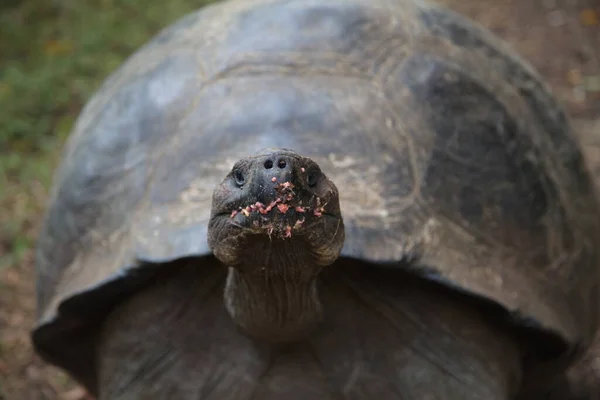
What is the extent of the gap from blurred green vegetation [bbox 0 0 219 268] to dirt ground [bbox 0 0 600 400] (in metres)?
0.29

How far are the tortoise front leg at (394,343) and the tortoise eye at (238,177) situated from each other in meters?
0.64

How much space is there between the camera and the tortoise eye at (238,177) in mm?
1587

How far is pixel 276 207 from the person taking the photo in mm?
1514

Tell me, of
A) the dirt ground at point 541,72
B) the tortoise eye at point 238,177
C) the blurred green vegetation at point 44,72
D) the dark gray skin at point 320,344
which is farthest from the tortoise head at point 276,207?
the blurred green vegetation at point 44,72

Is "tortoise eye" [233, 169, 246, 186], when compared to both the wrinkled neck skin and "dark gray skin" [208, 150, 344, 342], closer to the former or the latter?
"dark gray skin" [208, 150, 344, 342]

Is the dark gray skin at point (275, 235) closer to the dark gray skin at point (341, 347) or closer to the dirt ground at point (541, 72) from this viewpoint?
the dark gray skin at point (341, 347)

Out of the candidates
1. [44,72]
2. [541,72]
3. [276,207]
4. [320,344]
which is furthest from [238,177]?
[44,72]

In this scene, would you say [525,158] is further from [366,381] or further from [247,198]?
[247,198]

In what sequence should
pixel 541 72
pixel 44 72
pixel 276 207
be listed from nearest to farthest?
pixel 276 207 < pixel 541 72 < pixel 44 72

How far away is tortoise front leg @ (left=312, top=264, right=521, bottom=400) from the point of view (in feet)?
7.09

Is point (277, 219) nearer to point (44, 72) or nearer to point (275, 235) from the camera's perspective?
point (275, 235)

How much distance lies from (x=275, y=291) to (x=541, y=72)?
3.57 m

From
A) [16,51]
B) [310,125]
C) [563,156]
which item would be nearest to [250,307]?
[310,125]

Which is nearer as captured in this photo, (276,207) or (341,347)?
(276,207)
